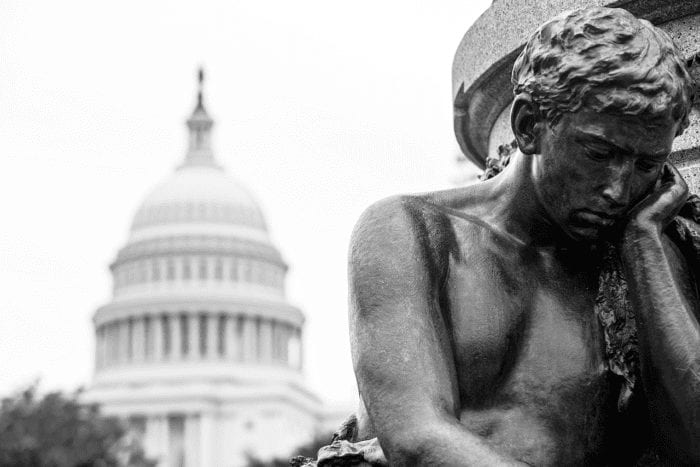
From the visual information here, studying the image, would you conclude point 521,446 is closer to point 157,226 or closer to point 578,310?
point 578,310

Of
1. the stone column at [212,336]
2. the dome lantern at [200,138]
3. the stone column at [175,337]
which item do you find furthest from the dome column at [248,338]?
the dome lantern at [200,138]

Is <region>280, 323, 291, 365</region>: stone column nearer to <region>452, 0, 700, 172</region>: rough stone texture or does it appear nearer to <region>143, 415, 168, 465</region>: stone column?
<region>143, 415, 168, 465</region>: stone column

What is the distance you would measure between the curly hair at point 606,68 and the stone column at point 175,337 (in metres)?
77.8

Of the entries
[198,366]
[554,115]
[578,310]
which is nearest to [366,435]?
[578,310]

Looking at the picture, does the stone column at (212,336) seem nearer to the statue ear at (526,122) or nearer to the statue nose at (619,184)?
the statue ear at (526,122)

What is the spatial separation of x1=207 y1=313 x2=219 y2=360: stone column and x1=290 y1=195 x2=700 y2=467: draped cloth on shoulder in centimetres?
7790

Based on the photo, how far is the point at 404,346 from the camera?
2986mm

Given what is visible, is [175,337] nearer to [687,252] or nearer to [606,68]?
[687,252]

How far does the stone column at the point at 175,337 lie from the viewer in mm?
80062

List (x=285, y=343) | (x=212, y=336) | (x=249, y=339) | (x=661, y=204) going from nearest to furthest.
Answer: (x=661, y=204), (x=212, y=336), (x=249, y=339), (x=285, y=343)

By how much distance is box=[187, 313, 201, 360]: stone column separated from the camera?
8038cm

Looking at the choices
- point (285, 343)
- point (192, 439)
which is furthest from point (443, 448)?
point (285, 343)

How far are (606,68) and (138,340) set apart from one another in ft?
261

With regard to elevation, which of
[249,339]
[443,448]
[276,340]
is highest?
[276,340]
